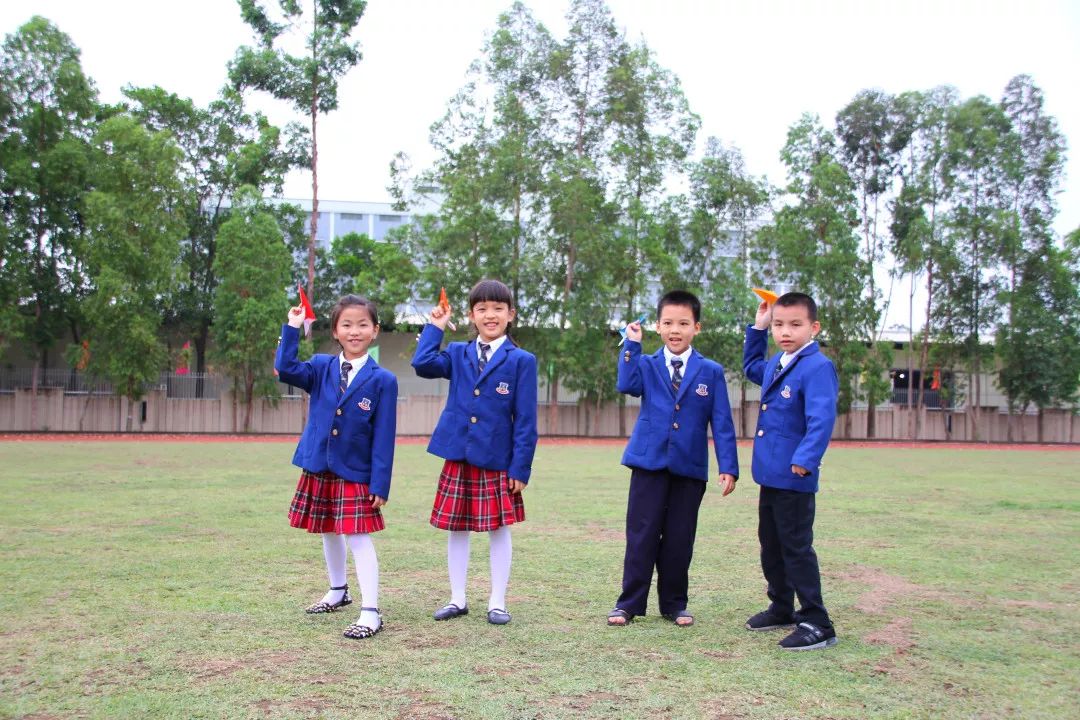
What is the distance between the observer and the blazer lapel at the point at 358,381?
5.11m

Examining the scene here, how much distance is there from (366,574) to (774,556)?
83.9 inches

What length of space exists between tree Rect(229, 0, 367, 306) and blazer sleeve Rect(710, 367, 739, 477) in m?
27.1

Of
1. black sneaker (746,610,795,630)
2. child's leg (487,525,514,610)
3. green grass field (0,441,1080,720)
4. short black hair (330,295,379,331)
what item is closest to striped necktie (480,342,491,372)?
short black hair (330,295,379,331)

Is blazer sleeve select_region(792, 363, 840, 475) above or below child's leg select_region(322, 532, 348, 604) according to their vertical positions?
above

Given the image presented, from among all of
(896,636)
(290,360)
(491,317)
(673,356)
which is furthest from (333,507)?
(896,636)

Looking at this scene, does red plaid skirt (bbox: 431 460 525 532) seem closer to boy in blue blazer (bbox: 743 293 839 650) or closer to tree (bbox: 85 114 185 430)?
boy in blue blazer (bbox: 743 293 839 650)

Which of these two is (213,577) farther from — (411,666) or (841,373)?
(841,373)

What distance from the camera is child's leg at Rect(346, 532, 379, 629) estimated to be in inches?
186

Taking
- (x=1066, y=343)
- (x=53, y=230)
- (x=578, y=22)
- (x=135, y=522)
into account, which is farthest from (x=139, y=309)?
(x=1066, y=343)

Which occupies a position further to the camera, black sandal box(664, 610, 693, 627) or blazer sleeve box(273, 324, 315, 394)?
blazer sleeve box(273, 324, 315, 394)

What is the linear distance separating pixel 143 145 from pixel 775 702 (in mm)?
30277

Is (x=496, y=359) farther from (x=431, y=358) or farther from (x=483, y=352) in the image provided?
(x=431, y=358)

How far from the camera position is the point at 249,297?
31.0 m

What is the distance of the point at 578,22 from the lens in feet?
113
